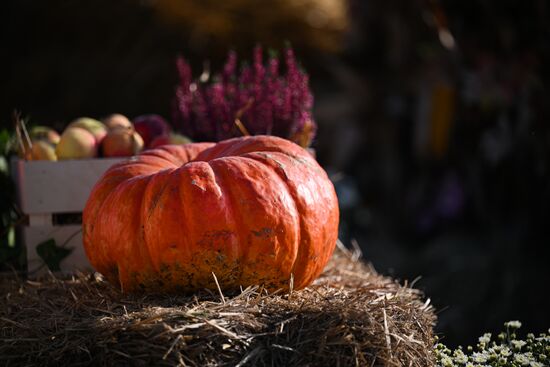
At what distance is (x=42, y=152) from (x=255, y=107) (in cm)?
93

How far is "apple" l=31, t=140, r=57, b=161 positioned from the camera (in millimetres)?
2926

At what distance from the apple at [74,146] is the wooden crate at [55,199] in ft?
0.26

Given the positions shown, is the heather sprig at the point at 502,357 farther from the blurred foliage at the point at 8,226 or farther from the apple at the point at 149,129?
the blurred foliage at the point at 8,226

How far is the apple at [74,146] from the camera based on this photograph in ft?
9.44

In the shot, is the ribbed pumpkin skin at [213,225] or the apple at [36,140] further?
the apple at [36,140]

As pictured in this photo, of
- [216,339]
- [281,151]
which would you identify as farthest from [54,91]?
[216,339]

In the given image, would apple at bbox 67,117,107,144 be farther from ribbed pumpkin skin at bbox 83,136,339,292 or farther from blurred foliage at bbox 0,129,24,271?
ribbed pumpkin skin at bbox 83,136,339,292

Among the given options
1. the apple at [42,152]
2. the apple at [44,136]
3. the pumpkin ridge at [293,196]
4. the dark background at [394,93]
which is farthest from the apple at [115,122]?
the dark background at [394,93]

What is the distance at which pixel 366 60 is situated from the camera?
650 centimetres

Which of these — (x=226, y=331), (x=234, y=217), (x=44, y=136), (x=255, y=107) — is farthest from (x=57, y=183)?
(x=226, y=331)

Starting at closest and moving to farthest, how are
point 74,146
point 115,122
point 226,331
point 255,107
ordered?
point 226,331 → point 74,146 → point 255,107 → point 115,122

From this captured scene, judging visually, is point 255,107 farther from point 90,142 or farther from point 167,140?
point 90,142

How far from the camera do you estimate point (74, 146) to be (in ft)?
9.43

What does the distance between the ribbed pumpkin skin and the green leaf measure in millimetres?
468
